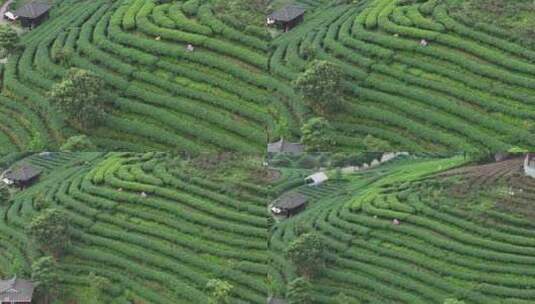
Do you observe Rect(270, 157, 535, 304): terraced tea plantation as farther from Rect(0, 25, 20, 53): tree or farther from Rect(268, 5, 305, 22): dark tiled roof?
Rect(0, 25, 20, 53): tree

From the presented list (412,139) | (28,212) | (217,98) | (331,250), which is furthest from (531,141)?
(28,212)

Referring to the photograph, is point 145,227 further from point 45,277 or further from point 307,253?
point 307,253

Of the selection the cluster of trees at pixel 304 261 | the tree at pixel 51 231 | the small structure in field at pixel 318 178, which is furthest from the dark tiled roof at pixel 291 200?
the tree at pixel 51 231

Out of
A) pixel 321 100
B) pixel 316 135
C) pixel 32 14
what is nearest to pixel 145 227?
pixel 316 135

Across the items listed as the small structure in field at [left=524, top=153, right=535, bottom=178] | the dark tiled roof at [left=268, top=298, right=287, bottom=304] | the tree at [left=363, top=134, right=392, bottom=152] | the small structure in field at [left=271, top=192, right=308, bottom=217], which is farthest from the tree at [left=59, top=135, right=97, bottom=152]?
the small structure in field at [left=524, top=153, right=535, bottom=178]

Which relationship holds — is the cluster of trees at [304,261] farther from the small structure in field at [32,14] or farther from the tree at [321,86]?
the small structure in field at [32,14]
